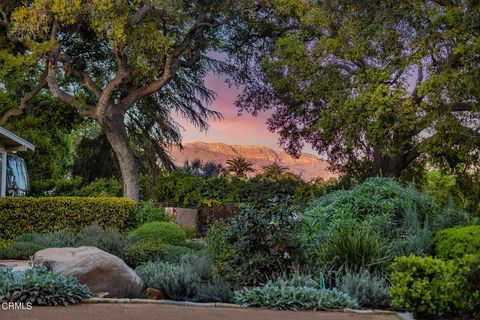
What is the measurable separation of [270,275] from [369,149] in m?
15.2

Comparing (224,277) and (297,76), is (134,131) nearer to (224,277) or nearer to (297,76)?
(297,76)

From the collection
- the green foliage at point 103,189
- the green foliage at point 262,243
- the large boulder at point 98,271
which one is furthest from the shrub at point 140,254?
the green foliage at point 103,189

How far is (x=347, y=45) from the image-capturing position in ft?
63.6

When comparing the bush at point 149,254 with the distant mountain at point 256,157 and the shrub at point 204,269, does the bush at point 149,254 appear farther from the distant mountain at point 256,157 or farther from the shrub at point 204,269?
the distant mountain at point 256,157

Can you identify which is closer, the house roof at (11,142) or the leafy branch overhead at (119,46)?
the house roof at (11,142)

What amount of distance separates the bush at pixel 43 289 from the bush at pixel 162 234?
6474mm

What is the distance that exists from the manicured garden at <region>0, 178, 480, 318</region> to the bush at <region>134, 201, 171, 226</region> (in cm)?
480

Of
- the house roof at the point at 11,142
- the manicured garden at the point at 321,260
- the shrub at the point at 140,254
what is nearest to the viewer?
the manicured garden at the point at 321,260

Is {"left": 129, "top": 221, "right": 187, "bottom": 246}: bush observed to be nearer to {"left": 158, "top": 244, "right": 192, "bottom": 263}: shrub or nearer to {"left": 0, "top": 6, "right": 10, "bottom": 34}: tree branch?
{"left": 158, "top": 244, "right": 192, "bottom": 263}: shrub

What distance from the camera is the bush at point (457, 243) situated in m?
8.79

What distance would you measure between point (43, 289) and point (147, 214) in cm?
1091

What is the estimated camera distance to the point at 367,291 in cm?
757

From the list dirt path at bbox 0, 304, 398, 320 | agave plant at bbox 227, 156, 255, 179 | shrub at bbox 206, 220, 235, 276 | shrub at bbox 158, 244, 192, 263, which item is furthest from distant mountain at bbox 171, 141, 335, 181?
dirt path at bbox 0, 304, 398, 320

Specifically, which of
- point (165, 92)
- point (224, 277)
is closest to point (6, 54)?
point (165, 92)
